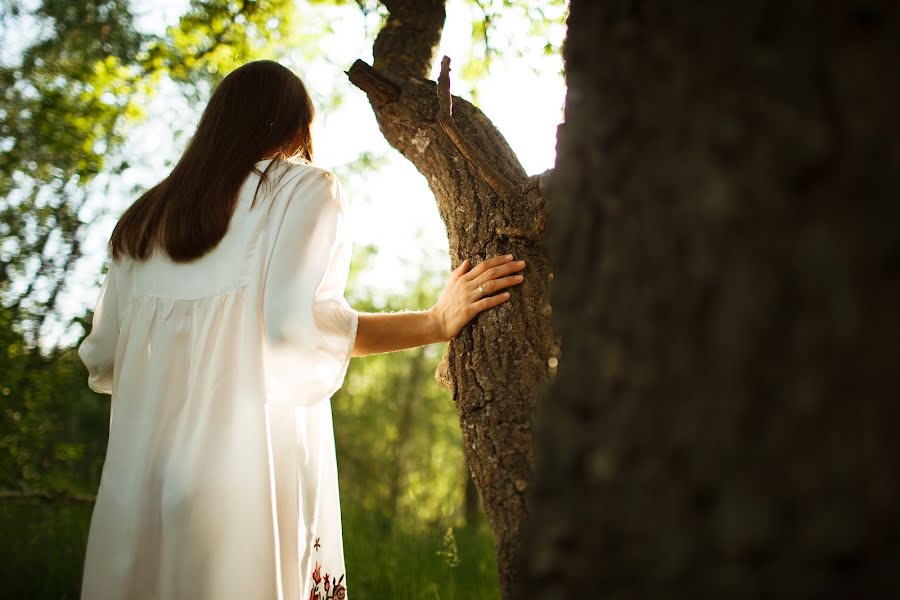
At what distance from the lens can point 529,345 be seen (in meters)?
1.92

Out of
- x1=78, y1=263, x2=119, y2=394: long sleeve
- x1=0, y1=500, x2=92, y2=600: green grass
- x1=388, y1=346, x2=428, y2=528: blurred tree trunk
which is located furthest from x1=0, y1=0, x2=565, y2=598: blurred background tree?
x1=388, y1=346, x2=428, y2=528: blurred tree trunk

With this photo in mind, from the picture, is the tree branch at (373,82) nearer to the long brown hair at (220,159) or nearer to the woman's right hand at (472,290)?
the long brown hair at (220,159)

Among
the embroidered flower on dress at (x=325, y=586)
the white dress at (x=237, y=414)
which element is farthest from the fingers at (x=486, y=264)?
the embroidered flower on dress at (x=325, y=586)

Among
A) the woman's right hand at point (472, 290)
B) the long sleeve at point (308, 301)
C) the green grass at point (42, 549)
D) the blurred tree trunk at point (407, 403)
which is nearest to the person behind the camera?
the long sleeve at point (308, 301)

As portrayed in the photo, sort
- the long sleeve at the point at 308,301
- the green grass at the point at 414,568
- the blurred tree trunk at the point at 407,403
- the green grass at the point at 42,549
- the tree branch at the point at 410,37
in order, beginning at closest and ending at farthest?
1. the long sleeve at the point at 308,301
2. the tree branch at the point at 410,37
3. the green grass at the point at 414,568
4. the green grass at the point at 42,549
5. the blurred tree trunk at the point at 407,403

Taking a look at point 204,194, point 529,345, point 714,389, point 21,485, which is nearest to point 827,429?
point 714,389

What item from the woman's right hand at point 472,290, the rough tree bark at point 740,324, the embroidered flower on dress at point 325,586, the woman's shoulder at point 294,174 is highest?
the woman's shoulder at point 294,174

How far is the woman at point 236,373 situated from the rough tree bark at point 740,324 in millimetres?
966

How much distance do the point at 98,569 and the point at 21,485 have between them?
9.66 feet

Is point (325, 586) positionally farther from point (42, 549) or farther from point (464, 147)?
point (42, 549)

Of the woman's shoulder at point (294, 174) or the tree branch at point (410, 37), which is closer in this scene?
the woman's shoulder at point (294, 174)

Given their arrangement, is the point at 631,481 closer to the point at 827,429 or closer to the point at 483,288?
the point at 827,429

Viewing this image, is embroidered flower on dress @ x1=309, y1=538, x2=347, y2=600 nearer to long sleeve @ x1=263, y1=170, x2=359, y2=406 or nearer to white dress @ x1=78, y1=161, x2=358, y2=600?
white dress @ x1=78, y1=161, x2=358, y2=600

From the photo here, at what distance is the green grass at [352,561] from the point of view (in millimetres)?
3504
